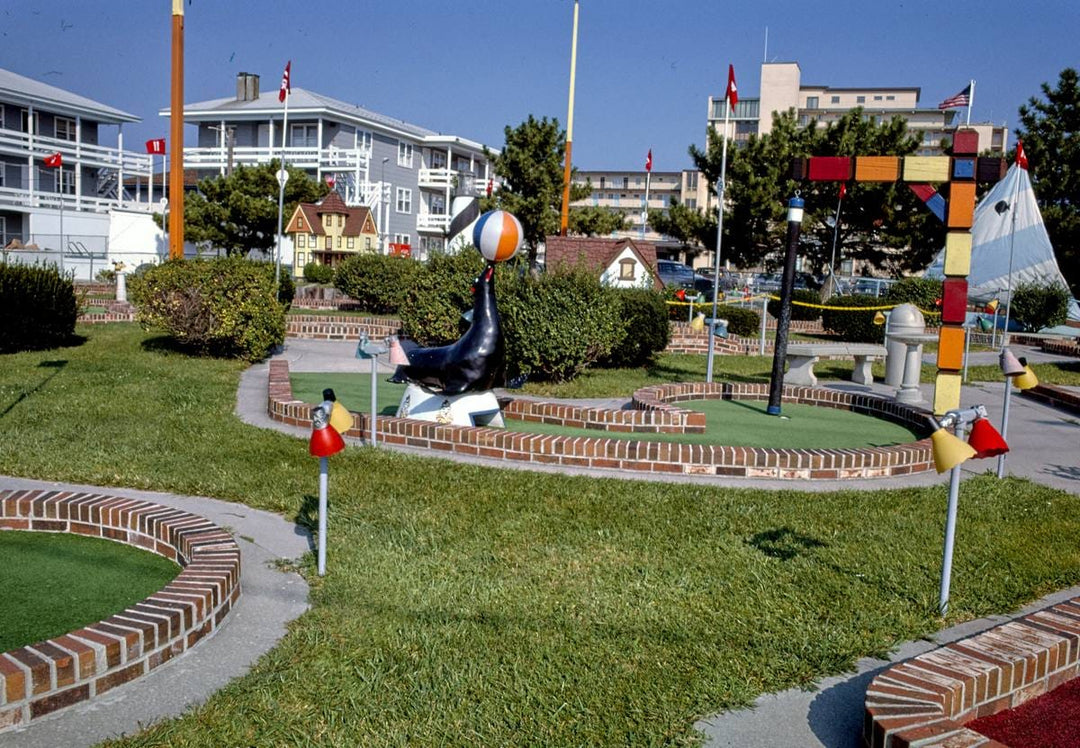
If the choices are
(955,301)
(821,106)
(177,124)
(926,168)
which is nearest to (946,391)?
(955,301)

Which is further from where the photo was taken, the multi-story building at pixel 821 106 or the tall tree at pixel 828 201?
the multi-story building at pixel 821 106

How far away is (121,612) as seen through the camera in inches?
176

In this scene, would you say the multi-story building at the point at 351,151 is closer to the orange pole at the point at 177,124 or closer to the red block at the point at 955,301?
the orange pole at the point at 177,124

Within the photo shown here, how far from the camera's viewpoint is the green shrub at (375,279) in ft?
79.7

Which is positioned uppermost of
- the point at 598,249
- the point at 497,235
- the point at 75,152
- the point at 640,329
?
the point at 75,152

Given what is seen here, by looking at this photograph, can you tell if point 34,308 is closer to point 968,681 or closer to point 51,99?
point 968,681

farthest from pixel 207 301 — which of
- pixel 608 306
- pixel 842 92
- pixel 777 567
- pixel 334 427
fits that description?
pixel 842 92

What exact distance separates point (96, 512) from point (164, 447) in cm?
273

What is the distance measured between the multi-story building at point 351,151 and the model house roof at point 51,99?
5731mm

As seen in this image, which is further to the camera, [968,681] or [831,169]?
[831,169]

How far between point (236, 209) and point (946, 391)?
35.4 m

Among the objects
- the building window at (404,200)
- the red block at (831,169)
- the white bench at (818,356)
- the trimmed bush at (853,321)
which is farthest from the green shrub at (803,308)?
the building window at (404,200)

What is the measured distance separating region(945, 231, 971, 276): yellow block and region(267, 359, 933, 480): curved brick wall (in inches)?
73.8

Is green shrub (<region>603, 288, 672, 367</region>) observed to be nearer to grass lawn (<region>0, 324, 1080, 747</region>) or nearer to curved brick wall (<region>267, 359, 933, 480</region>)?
curved brick wall (<region>267, 359, 933, 480</region>)
